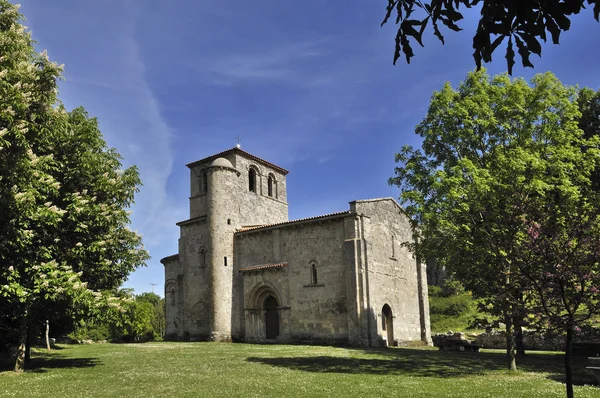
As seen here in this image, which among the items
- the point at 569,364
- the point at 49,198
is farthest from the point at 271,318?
the point at 569,364

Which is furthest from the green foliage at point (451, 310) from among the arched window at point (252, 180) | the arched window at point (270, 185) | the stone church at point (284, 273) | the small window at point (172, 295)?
the small window at point (172, 295)

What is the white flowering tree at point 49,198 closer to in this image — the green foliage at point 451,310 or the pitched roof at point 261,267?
the pitched roof at point 261,267

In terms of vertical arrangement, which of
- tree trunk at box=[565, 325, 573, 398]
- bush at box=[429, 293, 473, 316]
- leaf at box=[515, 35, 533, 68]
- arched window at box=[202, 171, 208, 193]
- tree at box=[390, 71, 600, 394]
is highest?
arched window at box=[202, 171, 208, 193]

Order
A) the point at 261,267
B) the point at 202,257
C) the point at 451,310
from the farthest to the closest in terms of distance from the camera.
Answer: the point at 451,310
the point at 202,257
the point at 261,267

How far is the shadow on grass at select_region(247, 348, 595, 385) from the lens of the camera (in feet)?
57.4

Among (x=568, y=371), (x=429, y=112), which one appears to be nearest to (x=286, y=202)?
(x=429, y=112)

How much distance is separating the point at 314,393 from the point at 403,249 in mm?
24846

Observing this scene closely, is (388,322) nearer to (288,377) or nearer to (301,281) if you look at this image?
(301,281)

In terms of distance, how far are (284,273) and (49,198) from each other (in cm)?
1856

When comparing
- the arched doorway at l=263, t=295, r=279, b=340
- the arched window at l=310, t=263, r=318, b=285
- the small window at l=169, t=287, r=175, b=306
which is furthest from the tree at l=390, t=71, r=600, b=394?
the small window at l=169, t=287, r=175, b=306

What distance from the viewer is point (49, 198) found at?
18.3 m

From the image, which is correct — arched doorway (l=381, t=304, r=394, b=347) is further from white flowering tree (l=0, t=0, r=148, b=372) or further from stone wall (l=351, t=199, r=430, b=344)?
white flowering tree (l=0, t=0, r=148, b=372)

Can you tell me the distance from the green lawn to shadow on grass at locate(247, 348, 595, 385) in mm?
37

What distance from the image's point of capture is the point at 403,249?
36.7 meters
